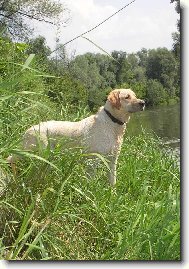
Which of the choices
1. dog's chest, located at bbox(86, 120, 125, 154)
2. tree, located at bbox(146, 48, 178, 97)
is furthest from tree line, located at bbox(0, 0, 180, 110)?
dog's chest, located at bbox(86, 120, 125, 154)

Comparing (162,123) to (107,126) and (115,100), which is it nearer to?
(115,100)

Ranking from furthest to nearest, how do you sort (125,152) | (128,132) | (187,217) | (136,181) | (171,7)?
(128,132), (125,152), (136,181), (171,7), (187,217)

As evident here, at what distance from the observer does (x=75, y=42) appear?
71.0 inches

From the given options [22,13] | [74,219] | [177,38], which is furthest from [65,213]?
[22,13]

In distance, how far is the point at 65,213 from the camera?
1715 millimetres

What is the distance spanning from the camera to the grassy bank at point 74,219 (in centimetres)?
163

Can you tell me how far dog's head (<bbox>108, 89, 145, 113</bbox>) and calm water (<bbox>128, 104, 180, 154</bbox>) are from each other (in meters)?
0.05

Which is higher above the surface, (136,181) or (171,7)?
(171,7)

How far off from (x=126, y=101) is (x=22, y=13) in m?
0.77

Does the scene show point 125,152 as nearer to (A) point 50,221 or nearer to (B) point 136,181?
(B) point 136,181

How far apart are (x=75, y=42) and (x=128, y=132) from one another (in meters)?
1.55

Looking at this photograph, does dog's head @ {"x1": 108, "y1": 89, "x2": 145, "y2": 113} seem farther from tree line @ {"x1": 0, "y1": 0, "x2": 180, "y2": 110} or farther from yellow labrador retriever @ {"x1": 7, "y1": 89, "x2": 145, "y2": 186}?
tree line @ {"x1": 0, "y1": 0, "x2": 180, "y2": 110}

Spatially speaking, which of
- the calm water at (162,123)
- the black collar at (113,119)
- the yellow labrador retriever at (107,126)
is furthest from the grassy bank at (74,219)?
the black collar at (113,119)

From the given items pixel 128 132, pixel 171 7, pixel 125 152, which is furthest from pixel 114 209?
pixel 128 132
